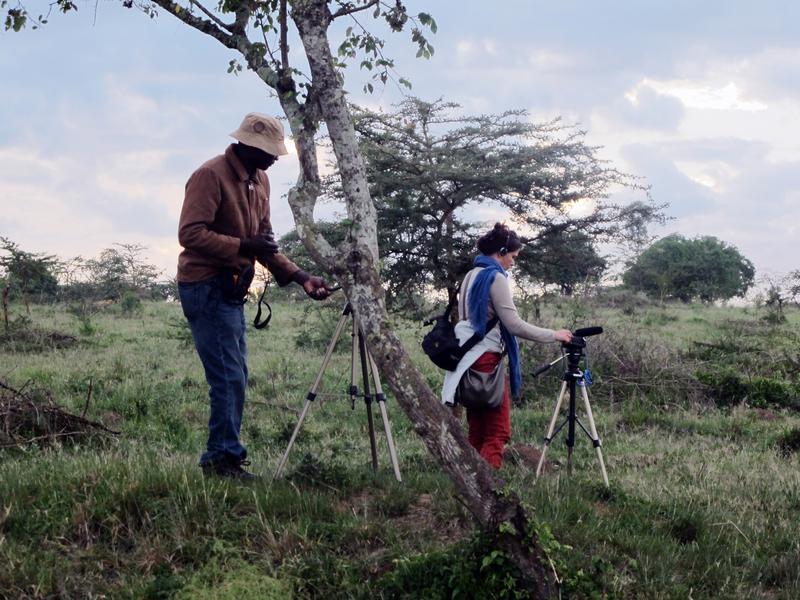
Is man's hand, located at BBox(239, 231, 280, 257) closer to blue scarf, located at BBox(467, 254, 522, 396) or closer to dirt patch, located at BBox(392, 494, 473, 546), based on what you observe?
blue scarf, located at BBox(467, 254, 522, 396)

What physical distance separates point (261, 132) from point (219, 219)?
26.1 inches

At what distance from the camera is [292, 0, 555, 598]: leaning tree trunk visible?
13.7ft

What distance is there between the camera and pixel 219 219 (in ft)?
18.7

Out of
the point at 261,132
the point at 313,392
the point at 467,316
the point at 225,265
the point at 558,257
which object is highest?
the point at 261,132

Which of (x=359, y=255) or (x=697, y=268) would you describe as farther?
(x=697, y=268)

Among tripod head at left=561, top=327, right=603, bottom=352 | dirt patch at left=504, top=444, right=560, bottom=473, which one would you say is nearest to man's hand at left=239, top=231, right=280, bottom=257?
tripod head at left=561, top=327, right=603, bottom=352

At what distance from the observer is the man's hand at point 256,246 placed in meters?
5.53

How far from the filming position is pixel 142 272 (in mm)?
33844

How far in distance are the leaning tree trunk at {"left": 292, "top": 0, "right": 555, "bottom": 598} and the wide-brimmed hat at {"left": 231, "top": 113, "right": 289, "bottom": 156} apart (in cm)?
64

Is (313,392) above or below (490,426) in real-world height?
above

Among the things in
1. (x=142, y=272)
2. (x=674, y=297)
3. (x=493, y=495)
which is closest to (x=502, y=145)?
(x=493, y=495)

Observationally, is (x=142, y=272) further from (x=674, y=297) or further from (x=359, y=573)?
(x=359, y=573)

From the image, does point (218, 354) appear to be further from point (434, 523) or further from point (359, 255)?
point (434, 523)

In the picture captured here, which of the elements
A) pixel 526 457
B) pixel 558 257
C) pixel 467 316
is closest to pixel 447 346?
pixel 467 316
